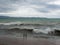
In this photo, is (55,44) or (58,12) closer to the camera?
(55,44)

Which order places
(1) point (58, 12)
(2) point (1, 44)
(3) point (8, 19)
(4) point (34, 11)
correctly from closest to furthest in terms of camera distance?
(2) point (1, 44), (1) point (58, 12), (4) point (34, 11), (3) point (8, 19)

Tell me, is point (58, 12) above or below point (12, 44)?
above

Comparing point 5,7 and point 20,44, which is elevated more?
point 5,7

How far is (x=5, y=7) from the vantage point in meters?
15.0

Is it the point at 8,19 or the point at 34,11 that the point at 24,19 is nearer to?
the point at 8,19

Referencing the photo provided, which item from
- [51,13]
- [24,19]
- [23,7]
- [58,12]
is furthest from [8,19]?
[58,12]

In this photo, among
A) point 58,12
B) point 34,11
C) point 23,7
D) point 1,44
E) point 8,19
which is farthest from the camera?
point 8,19

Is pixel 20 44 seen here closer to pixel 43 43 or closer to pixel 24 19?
pixel 43 43

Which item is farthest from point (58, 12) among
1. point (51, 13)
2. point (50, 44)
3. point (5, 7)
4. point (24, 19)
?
point (50, 44)

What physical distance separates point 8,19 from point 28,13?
146 inches

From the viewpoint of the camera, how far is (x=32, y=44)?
19.2 ft

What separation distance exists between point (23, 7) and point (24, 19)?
5396mm

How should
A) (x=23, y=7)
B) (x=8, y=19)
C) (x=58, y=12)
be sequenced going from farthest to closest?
(x=8, y=19), (x=23, y=7), (x=58, y=12)

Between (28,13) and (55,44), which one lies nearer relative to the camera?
(55,44)
